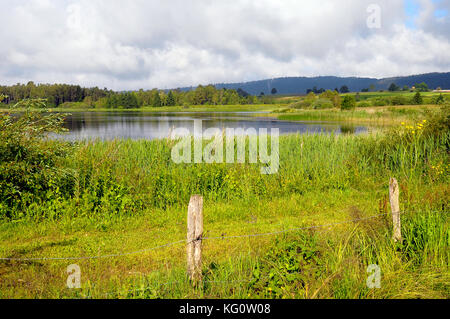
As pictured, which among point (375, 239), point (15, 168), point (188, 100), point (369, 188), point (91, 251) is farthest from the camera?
point (188, 100)

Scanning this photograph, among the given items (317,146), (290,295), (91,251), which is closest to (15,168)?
(91,251)

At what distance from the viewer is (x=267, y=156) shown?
10312 mm

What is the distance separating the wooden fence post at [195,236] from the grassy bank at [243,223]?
0.15 m

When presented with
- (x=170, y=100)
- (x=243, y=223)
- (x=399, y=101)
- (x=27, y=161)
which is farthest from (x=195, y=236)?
(x=170, y=100)

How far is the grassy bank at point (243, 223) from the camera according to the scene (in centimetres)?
369

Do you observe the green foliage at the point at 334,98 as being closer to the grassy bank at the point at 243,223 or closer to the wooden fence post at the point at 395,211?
the grassy bank at the point at 243,223

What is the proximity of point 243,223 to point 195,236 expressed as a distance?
11.7 ft

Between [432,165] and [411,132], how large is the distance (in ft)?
6.59

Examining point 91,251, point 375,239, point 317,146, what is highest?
point 317,146

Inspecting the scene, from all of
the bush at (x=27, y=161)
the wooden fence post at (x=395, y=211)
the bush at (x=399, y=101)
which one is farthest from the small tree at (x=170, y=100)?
the wooden fence post at (x=395, y=211)

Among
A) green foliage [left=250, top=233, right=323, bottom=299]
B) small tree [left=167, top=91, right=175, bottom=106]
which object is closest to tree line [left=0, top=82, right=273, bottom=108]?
small tree [left=167, top=91, right=175, bottom=106]
